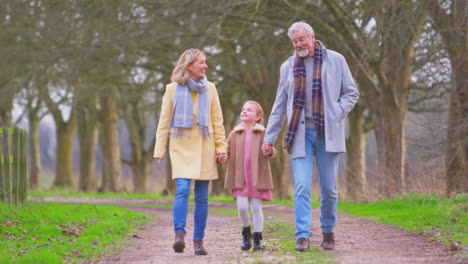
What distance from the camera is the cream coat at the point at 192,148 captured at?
7.19 meters

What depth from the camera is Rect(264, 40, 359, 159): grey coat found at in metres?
6.84

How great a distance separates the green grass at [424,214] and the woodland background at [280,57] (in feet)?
1.71

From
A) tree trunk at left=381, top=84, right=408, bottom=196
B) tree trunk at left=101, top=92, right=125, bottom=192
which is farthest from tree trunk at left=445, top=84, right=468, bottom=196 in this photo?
tree trunk at left=101, top=92, right=125, bottom=192

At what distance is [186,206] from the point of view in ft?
23.6

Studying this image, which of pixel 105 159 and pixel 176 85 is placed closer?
pixel 176 85

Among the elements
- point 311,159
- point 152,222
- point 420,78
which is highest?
point 420,78

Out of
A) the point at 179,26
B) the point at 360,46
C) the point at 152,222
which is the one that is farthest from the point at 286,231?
the point at 179,26

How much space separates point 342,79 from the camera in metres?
7.06

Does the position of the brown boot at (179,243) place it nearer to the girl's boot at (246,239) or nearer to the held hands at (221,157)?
the girl's boot at (246,239)

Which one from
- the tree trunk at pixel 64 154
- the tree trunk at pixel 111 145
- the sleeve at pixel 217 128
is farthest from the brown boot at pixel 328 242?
the tree trunk at pixel 64 154

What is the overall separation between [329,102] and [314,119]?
0.20 metres

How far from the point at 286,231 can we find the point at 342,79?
3.04m

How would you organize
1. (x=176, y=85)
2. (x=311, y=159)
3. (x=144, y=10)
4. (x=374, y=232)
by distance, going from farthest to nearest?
(x=144, y=10) → (x=374, y=232) → (x=176, y=85) → (x=311, y=159)

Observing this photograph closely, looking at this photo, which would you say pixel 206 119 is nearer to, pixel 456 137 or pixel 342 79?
pixel 342 79
